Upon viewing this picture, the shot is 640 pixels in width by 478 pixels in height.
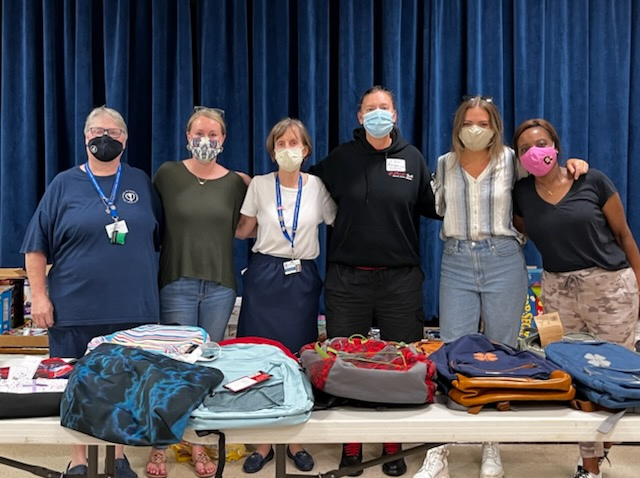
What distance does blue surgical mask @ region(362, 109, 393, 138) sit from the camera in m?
2.27

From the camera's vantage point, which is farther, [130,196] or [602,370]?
[130,196]

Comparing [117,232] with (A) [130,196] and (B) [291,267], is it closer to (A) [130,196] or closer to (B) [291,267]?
(A) [130,196]

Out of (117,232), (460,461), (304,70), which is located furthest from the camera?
(304,70)

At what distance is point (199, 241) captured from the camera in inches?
89.1

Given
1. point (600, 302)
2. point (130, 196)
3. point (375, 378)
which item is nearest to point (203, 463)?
point (130, 196)

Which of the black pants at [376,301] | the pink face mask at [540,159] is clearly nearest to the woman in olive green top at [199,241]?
the black pants at [376,301]

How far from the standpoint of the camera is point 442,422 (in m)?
1.41

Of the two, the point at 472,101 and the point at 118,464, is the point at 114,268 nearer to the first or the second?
the point at 118,464

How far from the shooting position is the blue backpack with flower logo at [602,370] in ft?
4.61

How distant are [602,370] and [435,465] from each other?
1073mm

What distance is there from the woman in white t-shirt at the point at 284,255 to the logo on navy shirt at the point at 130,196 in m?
0.45

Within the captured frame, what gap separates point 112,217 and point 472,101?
1486 millimetres

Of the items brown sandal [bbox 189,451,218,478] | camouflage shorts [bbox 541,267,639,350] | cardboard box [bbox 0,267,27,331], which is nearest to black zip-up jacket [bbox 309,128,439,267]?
camouflage shorts [bbox 541,267,639,350]

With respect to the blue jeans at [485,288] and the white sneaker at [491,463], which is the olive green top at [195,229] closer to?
the blue jeans at [485,288]
